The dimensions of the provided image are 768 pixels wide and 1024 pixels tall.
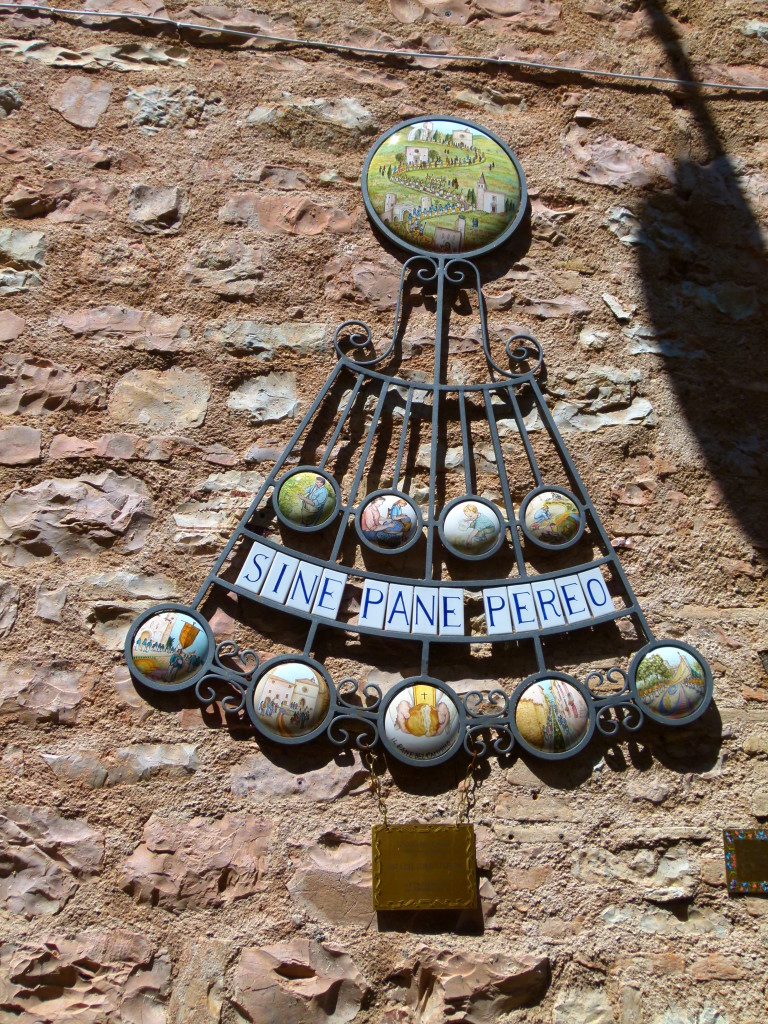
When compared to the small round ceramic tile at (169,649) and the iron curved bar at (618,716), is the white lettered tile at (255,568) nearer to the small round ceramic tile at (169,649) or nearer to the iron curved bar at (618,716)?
the small round ceramic tile at (169,649)

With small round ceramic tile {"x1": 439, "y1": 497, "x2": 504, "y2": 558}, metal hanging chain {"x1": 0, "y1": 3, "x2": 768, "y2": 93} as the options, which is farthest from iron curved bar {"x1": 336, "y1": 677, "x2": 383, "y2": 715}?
metal hanging chain {"x1": 0, "y1": 3, "x2": 768, "y2": 93}

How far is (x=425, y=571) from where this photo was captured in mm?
1794

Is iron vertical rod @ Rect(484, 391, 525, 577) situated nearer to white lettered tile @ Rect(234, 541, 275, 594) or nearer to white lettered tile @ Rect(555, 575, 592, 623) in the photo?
white lettered tile @ Rect(555, 575, 592, 623)

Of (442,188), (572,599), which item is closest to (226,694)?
(572,599)

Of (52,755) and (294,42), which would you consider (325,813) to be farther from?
(294,42)

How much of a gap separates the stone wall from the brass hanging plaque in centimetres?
3

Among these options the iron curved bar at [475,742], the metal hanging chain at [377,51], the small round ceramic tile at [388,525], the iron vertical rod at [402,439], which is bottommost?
the iron curved bar at [475,742]

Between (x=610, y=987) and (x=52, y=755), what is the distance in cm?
Answer: 109

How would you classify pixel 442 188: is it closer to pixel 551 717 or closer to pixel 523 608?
pixel 523 608

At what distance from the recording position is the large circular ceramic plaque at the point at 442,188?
6.68ft

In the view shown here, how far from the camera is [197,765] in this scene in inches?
64.1

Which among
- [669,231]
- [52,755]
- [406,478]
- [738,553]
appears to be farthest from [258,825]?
[669,231]

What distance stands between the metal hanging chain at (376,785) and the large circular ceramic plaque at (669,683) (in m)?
0.53

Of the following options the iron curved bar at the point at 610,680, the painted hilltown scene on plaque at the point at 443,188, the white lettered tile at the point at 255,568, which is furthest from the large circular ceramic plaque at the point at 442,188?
the iron curved bar at the point at 610,680
